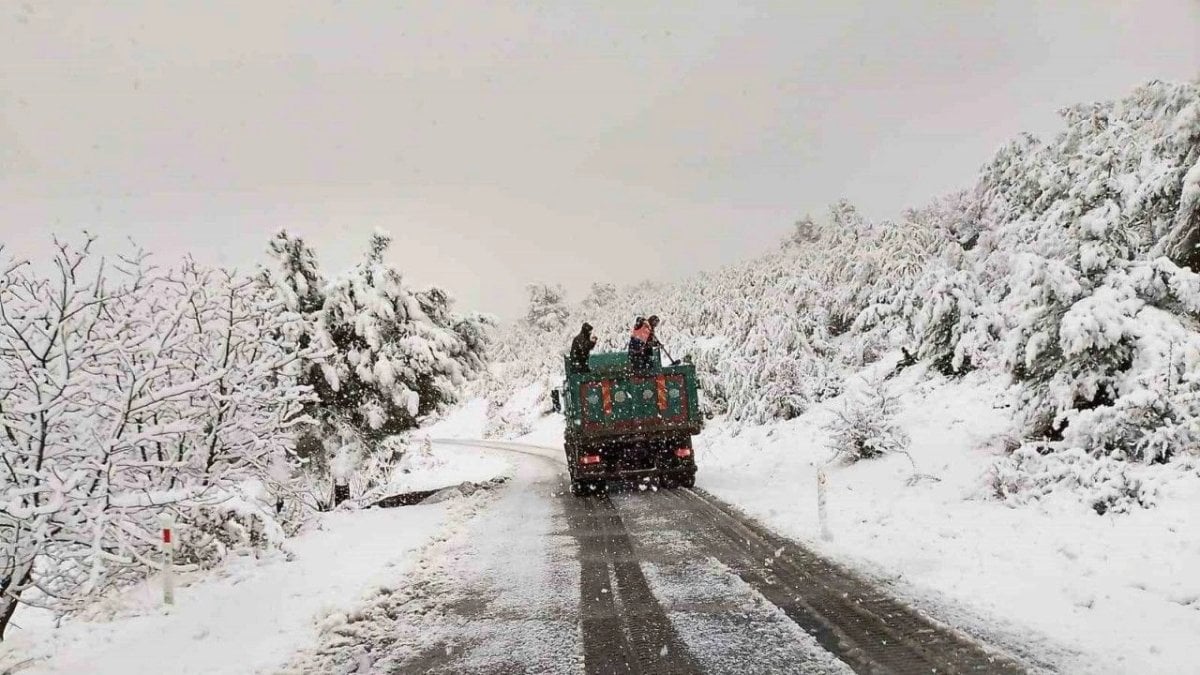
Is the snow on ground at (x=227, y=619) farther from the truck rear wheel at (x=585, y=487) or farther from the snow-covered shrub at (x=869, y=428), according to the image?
the snow-covered shrub at (x=869, y=428)

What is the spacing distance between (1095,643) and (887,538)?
3.60 meters

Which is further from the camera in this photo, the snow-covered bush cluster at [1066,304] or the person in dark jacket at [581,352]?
the person in dark jacket at [581,352]

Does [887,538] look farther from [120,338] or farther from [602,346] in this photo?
[602,346]

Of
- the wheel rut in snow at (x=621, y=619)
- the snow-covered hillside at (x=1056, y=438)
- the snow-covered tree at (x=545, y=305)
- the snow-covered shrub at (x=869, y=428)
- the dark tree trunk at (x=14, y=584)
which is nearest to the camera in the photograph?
the wheel rut in snow at (x=621, y=619)

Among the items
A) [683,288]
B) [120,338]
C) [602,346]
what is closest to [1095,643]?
[120,338]

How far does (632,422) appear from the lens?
14.1 meters

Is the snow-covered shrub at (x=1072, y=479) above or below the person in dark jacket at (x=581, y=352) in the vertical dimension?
below

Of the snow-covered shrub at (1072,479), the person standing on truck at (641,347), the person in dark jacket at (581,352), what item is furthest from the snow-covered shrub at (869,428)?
the person in dark jacket at (581,352)

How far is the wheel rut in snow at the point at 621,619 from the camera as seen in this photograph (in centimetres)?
509

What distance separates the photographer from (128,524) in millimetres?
5340

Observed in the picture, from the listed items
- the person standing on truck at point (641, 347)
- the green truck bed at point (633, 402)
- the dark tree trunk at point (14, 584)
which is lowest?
the dark tree trunk at point (14, 584)

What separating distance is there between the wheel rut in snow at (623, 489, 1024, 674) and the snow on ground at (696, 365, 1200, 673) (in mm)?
356

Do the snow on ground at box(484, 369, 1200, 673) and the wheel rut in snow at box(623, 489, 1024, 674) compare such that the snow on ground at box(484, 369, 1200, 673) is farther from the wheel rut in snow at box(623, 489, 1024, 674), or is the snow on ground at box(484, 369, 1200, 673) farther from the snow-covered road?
the snow-covered road

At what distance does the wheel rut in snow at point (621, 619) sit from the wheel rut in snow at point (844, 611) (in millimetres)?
1059
